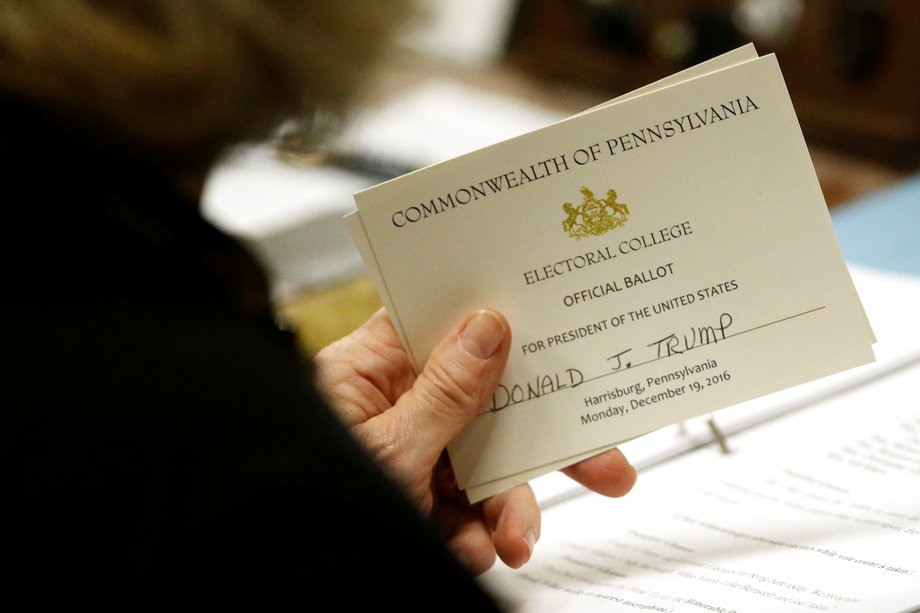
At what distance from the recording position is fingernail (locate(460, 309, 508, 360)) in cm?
60

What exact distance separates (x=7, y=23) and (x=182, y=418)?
18 cm

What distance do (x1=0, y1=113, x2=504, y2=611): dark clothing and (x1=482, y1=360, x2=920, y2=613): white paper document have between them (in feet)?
0.85

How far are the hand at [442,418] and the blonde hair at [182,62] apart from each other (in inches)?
8.6

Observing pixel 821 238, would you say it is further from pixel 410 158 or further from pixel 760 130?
pixel 410 158

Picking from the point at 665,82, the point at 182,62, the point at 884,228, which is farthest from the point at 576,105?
the point at 182,62

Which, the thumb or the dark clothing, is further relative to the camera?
the thumb

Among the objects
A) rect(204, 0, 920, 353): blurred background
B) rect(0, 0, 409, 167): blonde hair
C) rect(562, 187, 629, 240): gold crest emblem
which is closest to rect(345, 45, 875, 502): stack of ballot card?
rect(562, 187, 629, 240): gold crest emblem

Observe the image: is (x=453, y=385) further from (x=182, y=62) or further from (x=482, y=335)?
(x=182, y=62)

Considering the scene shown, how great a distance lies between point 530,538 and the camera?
670 mm

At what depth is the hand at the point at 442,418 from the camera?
61 cm

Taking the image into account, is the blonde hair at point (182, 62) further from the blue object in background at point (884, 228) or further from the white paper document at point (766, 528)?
the blue object in background at point (884, 228)

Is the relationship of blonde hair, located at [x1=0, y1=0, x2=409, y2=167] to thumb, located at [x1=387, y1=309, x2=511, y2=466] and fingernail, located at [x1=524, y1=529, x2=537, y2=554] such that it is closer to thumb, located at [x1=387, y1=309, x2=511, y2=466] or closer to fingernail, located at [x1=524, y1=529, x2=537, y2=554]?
thumb, located at [x1=387, y1=309, x2=511, y2=466]

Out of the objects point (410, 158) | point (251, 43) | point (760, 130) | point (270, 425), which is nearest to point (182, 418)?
point (270, 425)

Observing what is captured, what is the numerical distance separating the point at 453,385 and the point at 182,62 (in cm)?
29
